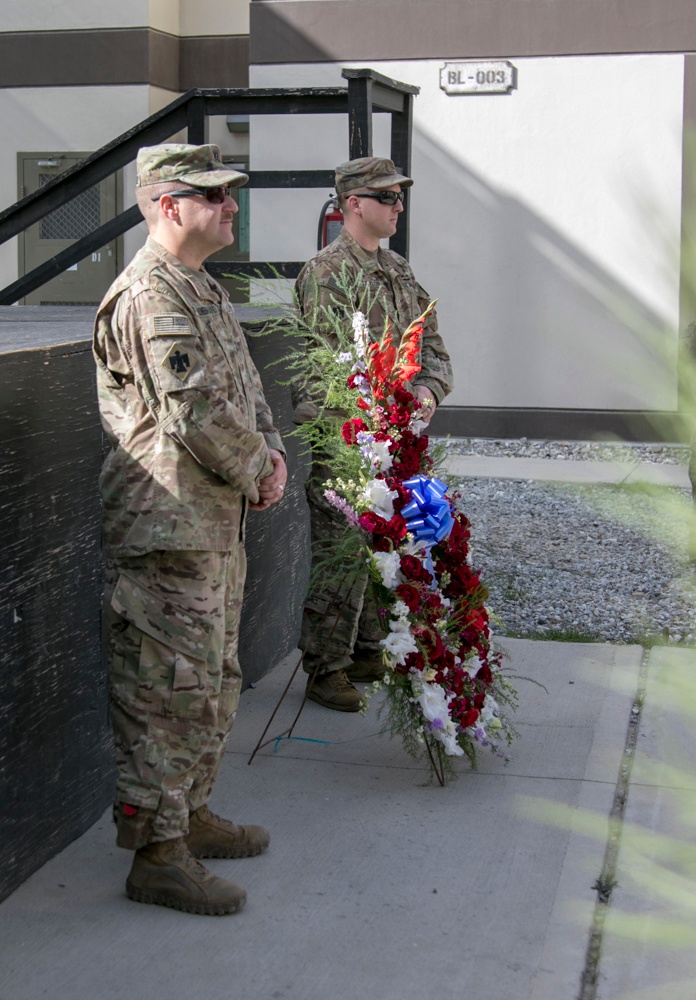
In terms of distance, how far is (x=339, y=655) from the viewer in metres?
4.66

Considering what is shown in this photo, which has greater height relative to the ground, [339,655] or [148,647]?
[148,647]

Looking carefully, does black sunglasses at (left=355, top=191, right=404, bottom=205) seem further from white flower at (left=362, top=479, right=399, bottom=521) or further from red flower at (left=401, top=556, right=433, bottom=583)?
red flower at (left=401, top=556, right=433, bottom=583)

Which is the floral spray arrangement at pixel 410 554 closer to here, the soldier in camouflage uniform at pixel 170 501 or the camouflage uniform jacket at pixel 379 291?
the camouflage uniform jacket at pixel 379 291

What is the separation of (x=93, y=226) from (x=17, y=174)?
3.23ft

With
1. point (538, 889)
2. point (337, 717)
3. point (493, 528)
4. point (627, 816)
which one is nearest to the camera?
point (538, 889)

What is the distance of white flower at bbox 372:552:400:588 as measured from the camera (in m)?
3.88

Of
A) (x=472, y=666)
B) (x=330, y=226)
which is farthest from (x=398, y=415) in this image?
(x=330, y=226)

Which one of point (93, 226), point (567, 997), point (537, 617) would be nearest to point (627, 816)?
point (567, 997)

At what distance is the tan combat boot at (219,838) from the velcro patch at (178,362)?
1.21 meters

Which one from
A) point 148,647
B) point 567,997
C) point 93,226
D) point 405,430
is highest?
point 93,226

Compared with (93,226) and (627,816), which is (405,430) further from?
(93,226)

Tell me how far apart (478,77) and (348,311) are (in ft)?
23.0

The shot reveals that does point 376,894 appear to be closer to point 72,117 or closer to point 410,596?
point 410,596

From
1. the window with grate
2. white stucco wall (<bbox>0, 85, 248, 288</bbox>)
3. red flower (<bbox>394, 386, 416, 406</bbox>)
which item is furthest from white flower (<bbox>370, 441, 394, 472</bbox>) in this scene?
the window with grate
